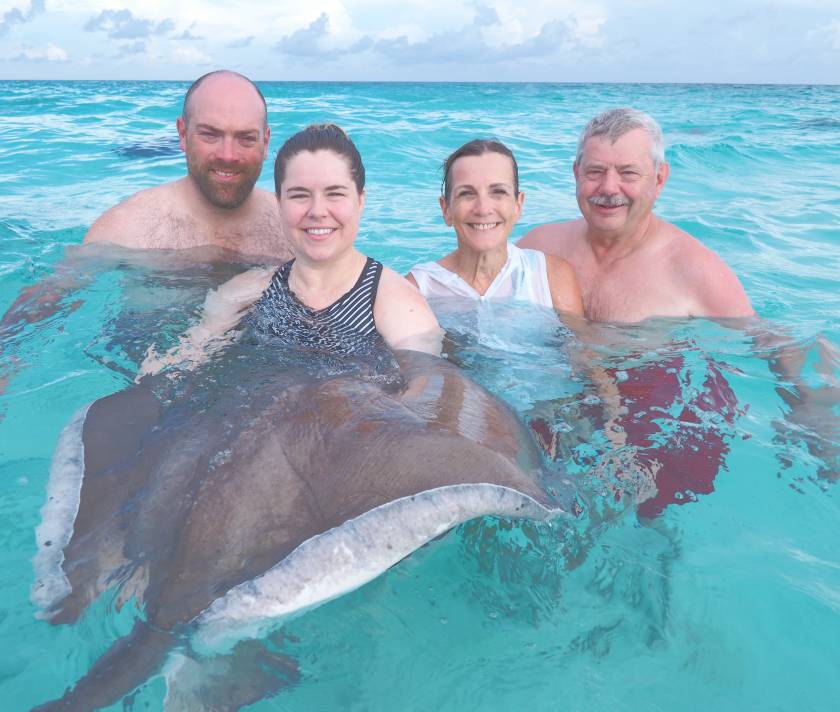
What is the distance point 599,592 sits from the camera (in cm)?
256

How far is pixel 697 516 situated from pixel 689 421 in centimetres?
58

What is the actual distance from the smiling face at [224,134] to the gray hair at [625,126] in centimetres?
247

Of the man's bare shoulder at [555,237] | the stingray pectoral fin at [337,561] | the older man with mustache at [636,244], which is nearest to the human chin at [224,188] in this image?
the man's bare shoulder at [555,237]

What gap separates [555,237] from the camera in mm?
4859

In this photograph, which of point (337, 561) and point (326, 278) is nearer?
point (337, 561)

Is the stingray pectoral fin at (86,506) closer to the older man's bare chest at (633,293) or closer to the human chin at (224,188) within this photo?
the human chin at (224,188)

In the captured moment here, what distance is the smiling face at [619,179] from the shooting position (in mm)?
4105

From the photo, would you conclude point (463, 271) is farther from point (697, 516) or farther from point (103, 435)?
point (103, 435)

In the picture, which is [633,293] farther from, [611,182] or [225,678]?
[225,678]

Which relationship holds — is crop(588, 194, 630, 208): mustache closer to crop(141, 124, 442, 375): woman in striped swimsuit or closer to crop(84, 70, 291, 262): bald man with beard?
crop(141, 124, 442, 375): woman in striped swimsuit

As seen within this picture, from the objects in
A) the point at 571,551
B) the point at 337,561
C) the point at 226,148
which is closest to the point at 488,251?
the point at 571,551

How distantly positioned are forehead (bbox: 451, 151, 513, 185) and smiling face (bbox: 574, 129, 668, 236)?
0.58 meters

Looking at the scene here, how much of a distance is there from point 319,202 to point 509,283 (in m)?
1.45

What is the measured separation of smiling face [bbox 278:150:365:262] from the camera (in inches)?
132
